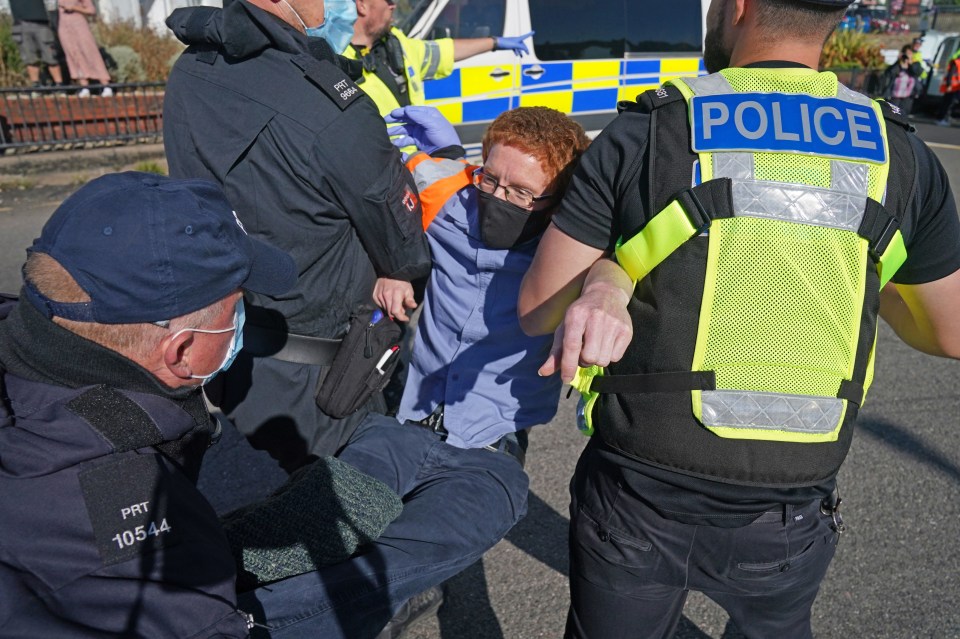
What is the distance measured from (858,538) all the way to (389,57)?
3176 millimetres

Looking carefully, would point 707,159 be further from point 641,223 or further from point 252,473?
point 252,473

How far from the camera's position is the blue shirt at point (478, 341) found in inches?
73.5

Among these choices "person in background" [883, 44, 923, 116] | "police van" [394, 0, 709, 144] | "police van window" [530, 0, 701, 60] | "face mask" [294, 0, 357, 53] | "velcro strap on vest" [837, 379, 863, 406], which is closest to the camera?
"velcro strap on vest" [837, 379, 863, 406]

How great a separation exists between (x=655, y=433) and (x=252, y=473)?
2.30 metres

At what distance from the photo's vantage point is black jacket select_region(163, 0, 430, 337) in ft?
5.50

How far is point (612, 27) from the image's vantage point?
6.69 m

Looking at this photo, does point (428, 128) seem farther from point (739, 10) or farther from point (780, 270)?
point (780, 270)

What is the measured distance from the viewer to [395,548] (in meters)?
1.52

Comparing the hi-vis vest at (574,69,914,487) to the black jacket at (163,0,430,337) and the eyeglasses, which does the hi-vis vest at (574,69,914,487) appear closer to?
the eyeglasses

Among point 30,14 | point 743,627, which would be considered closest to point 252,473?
point 743,627

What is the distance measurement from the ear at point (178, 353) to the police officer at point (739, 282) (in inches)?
26.3

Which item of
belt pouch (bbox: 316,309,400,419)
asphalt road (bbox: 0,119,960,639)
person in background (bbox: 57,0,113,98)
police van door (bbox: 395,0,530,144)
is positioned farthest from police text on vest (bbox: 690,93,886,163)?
person in background (bbox: 57,0,113,98)

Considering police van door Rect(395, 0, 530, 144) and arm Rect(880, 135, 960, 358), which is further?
police van door Rect(395, 0, 530, 144)

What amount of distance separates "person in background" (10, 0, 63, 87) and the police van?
220 inches
